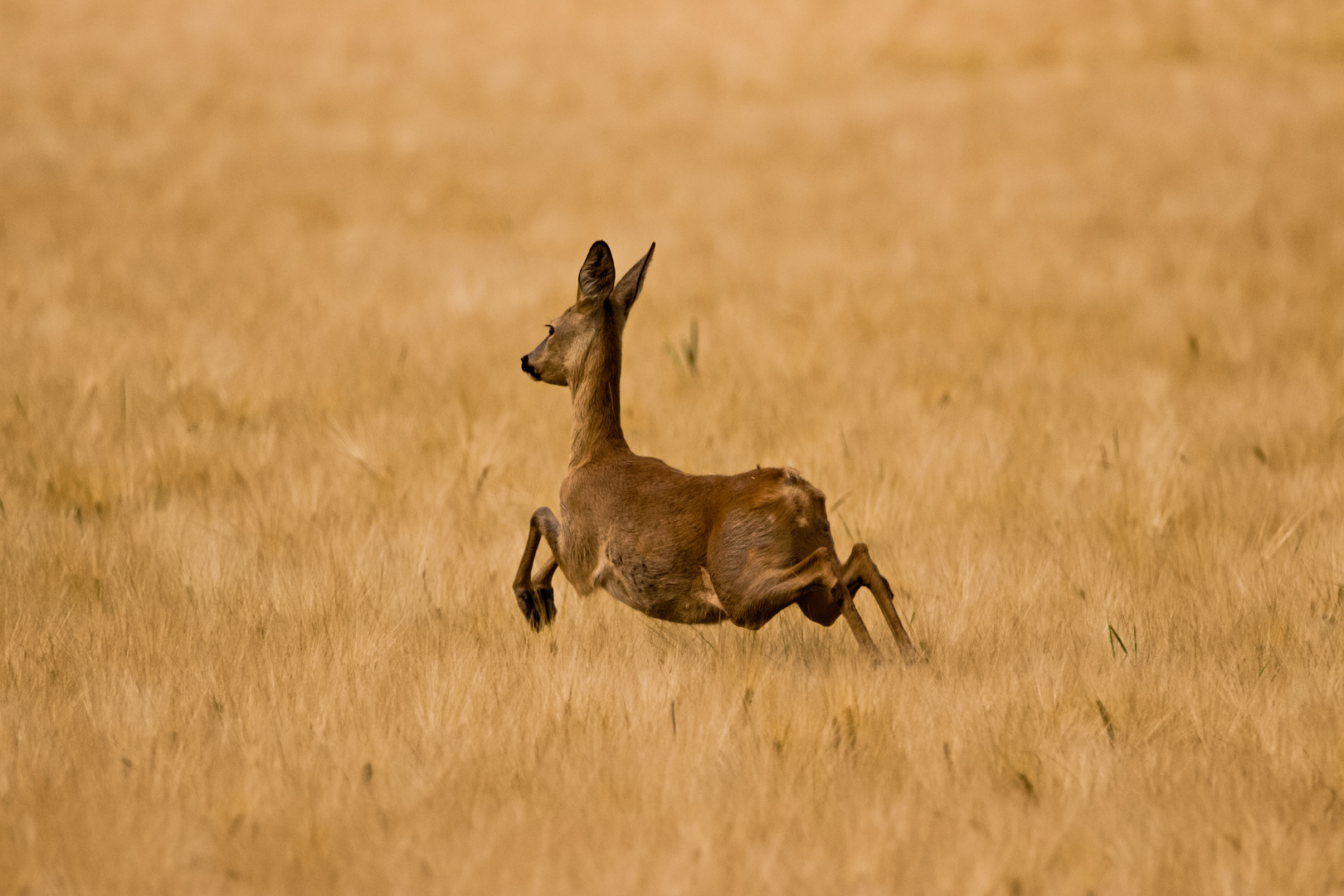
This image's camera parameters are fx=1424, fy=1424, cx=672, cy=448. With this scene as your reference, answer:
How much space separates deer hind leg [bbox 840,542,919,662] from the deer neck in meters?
0.86

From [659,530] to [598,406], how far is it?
62 cm

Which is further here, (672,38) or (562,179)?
(672,38)

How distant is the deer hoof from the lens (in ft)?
13.8

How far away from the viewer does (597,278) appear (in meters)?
4.16

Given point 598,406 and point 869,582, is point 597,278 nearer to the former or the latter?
point 598,406

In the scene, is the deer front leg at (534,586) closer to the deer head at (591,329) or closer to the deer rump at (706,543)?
the deer rump at (706,543)

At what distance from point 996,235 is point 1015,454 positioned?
197 inches

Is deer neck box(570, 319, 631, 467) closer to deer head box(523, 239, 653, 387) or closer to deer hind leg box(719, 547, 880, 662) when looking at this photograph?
deer head box(523, 239, 653, 387)

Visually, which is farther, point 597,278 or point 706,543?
point 597,278

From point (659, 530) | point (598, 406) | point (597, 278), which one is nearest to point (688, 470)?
point (598, 406)

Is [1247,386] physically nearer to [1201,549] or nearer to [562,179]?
[1201,549]

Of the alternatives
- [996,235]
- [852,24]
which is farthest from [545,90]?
[996,235]

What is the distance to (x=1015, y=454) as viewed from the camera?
621cm

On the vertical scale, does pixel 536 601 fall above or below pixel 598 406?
below
